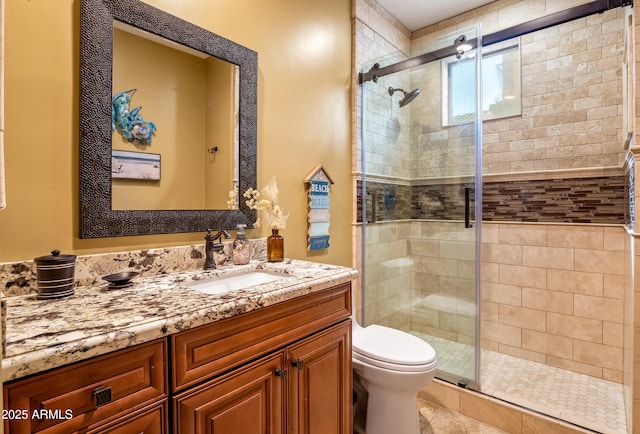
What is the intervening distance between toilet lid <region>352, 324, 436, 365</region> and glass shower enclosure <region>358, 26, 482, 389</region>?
60 centimetres

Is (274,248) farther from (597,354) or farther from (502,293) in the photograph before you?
(597,354)

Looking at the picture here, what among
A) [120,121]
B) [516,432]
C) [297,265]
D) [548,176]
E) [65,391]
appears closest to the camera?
[65,391]

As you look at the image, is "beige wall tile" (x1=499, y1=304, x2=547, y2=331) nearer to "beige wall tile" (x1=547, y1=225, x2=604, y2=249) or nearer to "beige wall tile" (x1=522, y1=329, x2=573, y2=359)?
"beige wall tile" (x1=522, y1=329, x2=573, y2=359)

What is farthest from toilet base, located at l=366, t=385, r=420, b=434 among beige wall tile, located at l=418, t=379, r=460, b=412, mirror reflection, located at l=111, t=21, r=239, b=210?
mirror reflection, located at l=111, t=21, r=239, b=210

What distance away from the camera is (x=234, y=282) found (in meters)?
1.54

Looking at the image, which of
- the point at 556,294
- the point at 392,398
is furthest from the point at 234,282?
the point at 556,294

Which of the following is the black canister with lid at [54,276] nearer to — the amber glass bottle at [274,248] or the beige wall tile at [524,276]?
the amber glass bottle at [274,248]

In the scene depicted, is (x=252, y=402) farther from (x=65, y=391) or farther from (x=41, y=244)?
(x=41, y=244)

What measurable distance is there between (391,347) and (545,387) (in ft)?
4.06

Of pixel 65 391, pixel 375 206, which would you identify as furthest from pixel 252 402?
pixel 375 206

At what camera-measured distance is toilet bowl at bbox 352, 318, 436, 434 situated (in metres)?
1.64

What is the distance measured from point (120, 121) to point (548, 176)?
2755 millimetres

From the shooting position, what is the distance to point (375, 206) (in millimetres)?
2678

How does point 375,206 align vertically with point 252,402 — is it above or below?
above
